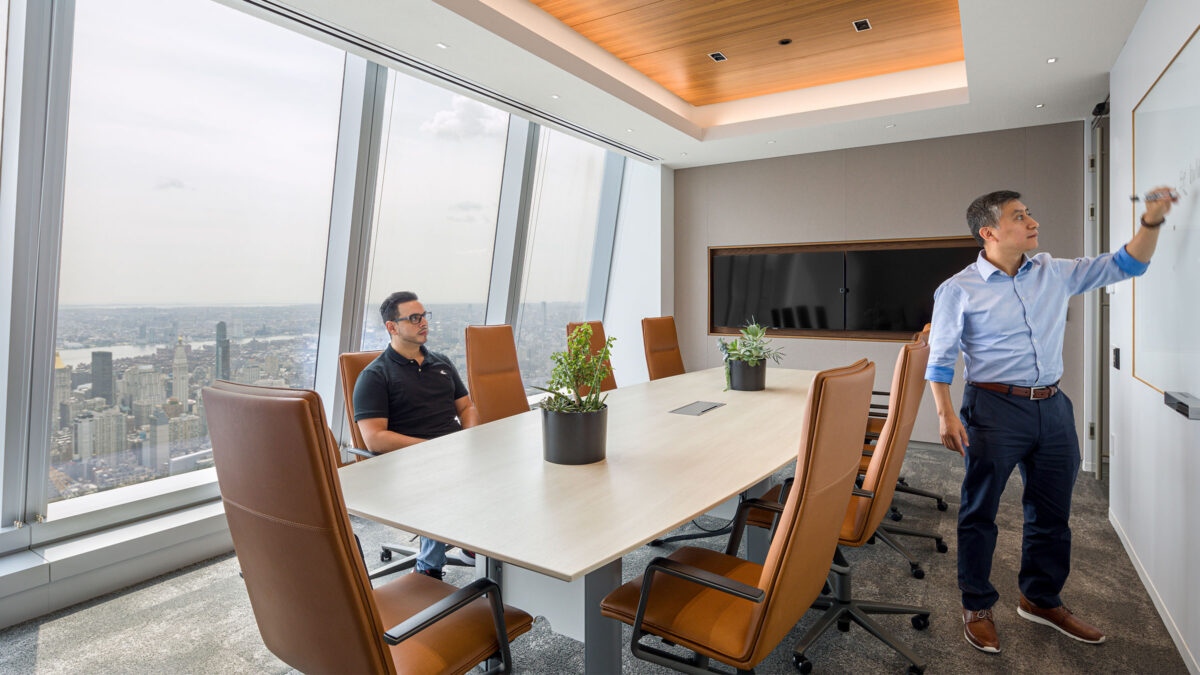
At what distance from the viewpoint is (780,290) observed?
6961 mm

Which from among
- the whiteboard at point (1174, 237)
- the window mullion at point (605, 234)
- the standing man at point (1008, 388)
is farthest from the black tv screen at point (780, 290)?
the standing man at point (1008, 388)

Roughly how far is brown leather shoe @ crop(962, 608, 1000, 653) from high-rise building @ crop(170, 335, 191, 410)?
4.09 meters

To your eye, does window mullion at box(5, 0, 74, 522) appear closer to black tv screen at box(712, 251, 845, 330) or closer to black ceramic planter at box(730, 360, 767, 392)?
black ceramic planter at box(730, 360, 767, 392)

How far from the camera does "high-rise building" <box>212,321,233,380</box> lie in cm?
372

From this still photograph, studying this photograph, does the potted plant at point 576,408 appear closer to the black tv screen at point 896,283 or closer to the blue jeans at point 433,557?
the blue jeans at point 433,557

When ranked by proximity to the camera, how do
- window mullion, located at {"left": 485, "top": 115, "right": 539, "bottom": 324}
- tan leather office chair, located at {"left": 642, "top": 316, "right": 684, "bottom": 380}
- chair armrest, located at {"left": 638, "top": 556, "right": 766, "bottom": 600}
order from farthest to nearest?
window mullion, located at {"left": 485, "top": 115, "right": 539, "bottom": 324} → tan leather office chair, located at {"left": 642, "top": 316, "right": 684, "bottom": 380} → chair armrest, located at {"left": 638, "top": 556, "right": 766, "bottom": 600}

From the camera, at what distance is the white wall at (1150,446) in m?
2.36

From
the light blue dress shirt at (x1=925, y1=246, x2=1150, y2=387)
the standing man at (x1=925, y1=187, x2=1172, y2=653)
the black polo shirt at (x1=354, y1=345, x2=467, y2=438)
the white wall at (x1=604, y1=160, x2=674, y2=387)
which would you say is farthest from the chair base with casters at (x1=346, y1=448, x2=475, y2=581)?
the white wall at (x1=604, y1=160, x2=674, y2=387)

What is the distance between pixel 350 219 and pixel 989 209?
3.74m

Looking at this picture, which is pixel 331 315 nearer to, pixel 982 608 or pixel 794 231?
pixel 982 608

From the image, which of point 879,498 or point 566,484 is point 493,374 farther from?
point 879,498

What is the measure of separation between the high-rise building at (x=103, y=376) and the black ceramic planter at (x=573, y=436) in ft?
8.36

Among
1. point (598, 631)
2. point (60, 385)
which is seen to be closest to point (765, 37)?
point (598, 631)

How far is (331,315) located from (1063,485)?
14.0 feet
